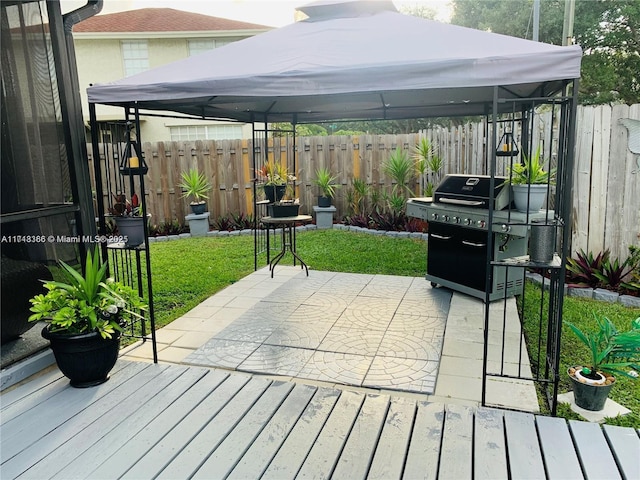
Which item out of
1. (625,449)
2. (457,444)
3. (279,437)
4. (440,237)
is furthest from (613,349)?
(440,237)

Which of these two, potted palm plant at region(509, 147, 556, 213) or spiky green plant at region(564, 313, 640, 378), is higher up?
potted palm plant at region(509, 147, 556, 213)

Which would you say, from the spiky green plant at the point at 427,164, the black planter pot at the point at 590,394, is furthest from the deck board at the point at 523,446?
the spiky green plant at the point at 427,164

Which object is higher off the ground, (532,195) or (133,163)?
(133,163)

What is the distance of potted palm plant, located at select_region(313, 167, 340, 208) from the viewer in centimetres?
875

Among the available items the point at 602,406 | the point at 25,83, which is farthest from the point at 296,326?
the point at 25,83

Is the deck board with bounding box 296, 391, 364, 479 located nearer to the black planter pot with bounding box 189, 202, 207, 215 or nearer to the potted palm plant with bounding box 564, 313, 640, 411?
the potted palm plant with bounding box 564, 313, 640, 411

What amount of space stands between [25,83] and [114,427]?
221 centimetres

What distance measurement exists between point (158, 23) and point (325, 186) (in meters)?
10.4

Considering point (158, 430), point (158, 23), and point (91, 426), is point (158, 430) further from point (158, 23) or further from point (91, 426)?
point (158, 23)

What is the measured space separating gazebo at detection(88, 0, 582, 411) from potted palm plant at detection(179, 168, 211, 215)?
4.78 m

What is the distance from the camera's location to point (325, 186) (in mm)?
8805

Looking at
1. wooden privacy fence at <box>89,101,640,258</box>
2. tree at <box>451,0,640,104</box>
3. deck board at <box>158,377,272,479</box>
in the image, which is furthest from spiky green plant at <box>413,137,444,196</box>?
tree at <box>451,0,640,104</box>

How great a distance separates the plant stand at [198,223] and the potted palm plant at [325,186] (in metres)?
2.13

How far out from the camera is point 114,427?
2432 mm
